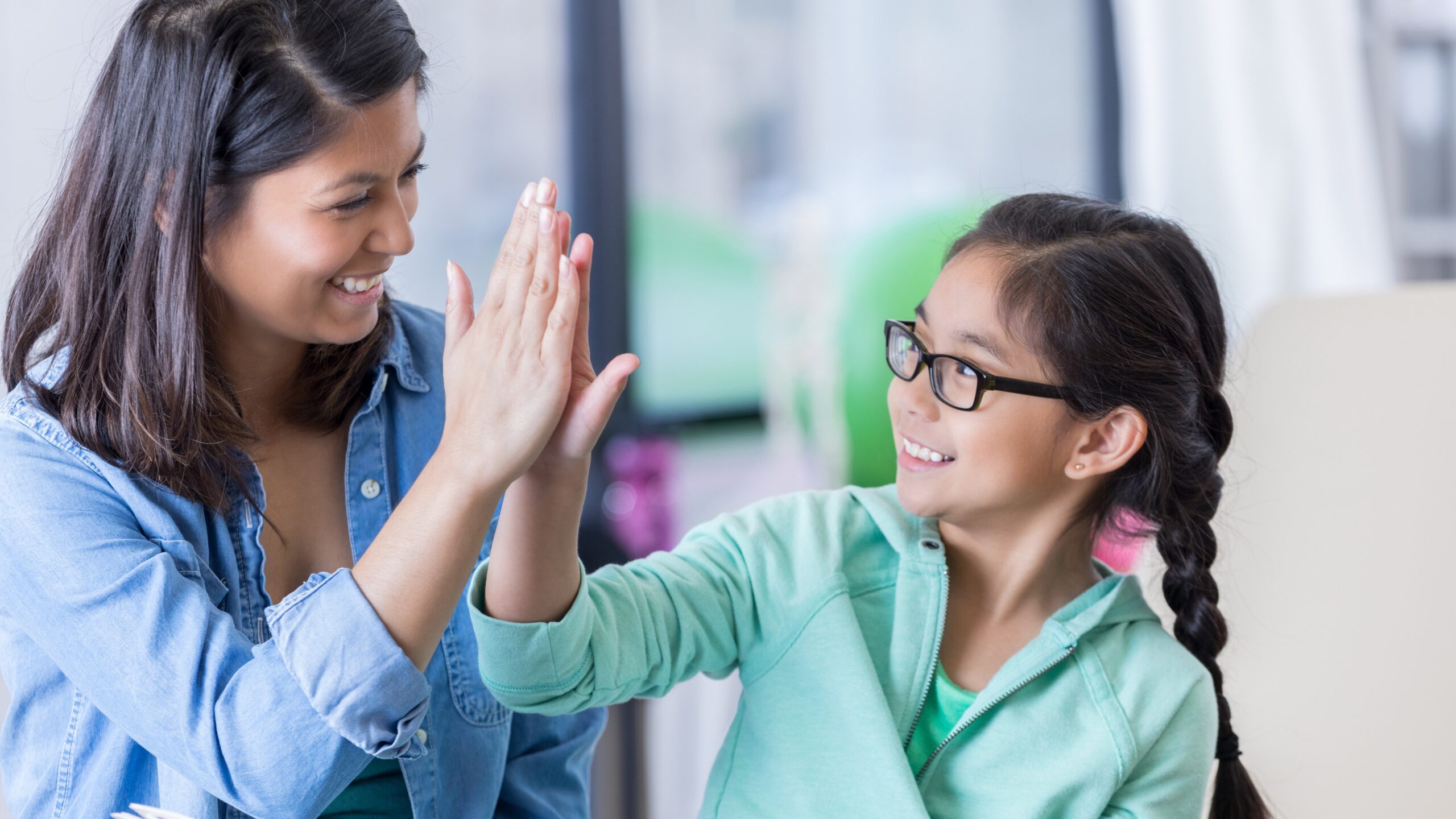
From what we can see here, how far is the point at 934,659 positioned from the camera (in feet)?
4.02

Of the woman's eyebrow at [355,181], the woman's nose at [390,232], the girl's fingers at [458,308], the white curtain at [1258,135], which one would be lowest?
the girl's fingers at [458,308]

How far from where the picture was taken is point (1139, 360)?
124cm

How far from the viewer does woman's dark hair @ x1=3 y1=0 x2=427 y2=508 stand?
111cm

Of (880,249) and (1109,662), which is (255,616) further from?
(880,249)

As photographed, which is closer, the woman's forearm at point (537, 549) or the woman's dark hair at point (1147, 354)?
the woman's forearm at point (537, 549)

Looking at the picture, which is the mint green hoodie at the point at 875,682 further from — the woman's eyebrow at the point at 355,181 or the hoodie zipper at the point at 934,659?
the woman's eyebrow at the point at 355,181

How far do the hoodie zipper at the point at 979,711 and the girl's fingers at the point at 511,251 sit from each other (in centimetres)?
55

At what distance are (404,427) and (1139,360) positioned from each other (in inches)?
30.0

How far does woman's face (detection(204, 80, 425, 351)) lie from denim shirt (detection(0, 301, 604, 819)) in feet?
0.61

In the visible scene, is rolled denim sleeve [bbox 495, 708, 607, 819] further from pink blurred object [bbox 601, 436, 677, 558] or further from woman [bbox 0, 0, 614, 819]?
pink blurred object [bbox 601, 436, 677, 558]

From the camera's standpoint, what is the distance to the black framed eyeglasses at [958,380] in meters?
1.21

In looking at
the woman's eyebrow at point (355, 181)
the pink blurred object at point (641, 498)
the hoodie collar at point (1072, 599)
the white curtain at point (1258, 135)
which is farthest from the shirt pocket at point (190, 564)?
the white curtain at point (1258, 135)

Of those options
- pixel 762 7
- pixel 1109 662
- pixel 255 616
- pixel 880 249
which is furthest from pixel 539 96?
pixel 1109 662

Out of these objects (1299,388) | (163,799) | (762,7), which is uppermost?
(762,7)
